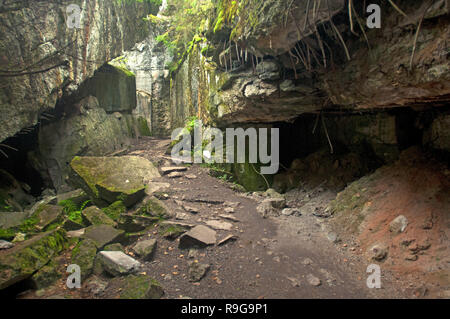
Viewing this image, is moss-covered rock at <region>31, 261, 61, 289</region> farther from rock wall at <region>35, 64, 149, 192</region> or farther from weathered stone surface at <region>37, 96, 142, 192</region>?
rock wall at <region>35, 64, 149, 192</region>

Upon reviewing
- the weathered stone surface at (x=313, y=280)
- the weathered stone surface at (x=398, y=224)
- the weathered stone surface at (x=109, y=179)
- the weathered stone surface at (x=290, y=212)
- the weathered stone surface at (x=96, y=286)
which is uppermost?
the weathered stone surface at (x=109, y=179)

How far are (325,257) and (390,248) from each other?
88 cm

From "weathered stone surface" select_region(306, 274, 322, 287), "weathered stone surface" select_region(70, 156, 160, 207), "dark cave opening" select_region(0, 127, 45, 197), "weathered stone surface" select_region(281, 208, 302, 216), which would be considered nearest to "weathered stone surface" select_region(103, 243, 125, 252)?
"weathered stone surface" select_region(70, 156, 160, 207)

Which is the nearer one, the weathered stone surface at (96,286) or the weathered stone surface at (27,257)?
the weathered stone surface at (27,257)

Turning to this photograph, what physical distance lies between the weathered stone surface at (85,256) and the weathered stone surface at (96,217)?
85 cm

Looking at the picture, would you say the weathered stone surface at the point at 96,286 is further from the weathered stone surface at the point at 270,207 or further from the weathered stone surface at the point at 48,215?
the weathered stone surface at the point at 270,207

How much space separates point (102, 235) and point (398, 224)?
14.7ft

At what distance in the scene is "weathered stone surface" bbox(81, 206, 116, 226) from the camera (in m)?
4.29

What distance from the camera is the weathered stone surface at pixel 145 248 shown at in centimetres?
353

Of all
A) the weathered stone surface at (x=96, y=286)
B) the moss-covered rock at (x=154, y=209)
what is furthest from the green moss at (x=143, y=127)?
the weathered stone surface at (x=96, y=286)

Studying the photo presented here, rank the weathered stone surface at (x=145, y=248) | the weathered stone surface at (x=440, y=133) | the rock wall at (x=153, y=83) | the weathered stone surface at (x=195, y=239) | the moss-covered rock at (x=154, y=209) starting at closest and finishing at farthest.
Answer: the weathered stone surface at (x=145, y=248), the weathered stone surface at (x=195, y=239), the weathered stone surface at (x=440, y=133), the moss-covered rock at (x=154, y=209), the rock wall at (x=153, y=83)

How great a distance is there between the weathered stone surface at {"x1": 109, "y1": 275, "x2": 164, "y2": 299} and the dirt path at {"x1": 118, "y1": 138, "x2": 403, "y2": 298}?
19 cm

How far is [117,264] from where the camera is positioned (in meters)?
3.08

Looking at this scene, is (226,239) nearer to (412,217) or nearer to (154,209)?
(154,209)
